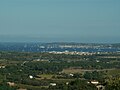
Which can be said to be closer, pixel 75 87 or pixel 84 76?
pixel 75 87

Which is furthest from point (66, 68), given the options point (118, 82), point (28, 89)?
point (118, 82)

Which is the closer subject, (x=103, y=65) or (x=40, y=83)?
(x=40, y=83)

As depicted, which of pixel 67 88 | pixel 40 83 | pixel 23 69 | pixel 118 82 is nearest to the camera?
pixel 118 82

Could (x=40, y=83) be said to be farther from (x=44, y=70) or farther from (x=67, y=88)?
(x=44, y=70)

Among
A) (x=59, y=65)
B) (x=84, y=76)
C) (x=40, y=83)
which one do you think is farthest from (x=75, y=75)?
(x=59, y=65)

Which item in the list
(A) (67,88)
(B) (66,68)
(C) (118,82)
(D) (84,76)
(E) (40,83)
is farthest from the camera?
(B) (66,68)

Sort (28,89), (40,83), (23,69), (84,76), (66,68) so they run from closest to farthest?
(28,89)
(40,83)
(84,76)
(23,69)
(66,68)

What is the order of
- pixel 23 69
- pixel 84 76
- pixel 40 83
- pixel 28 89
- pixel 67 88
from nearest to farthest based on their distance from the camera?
pixel 67 88 < pixel 28 89 < pixel 40 83 < pixel 84 76 < pixel 23 69

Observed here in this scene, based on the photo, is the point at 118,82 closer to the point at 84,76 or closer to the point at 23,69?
the point at 84,76
